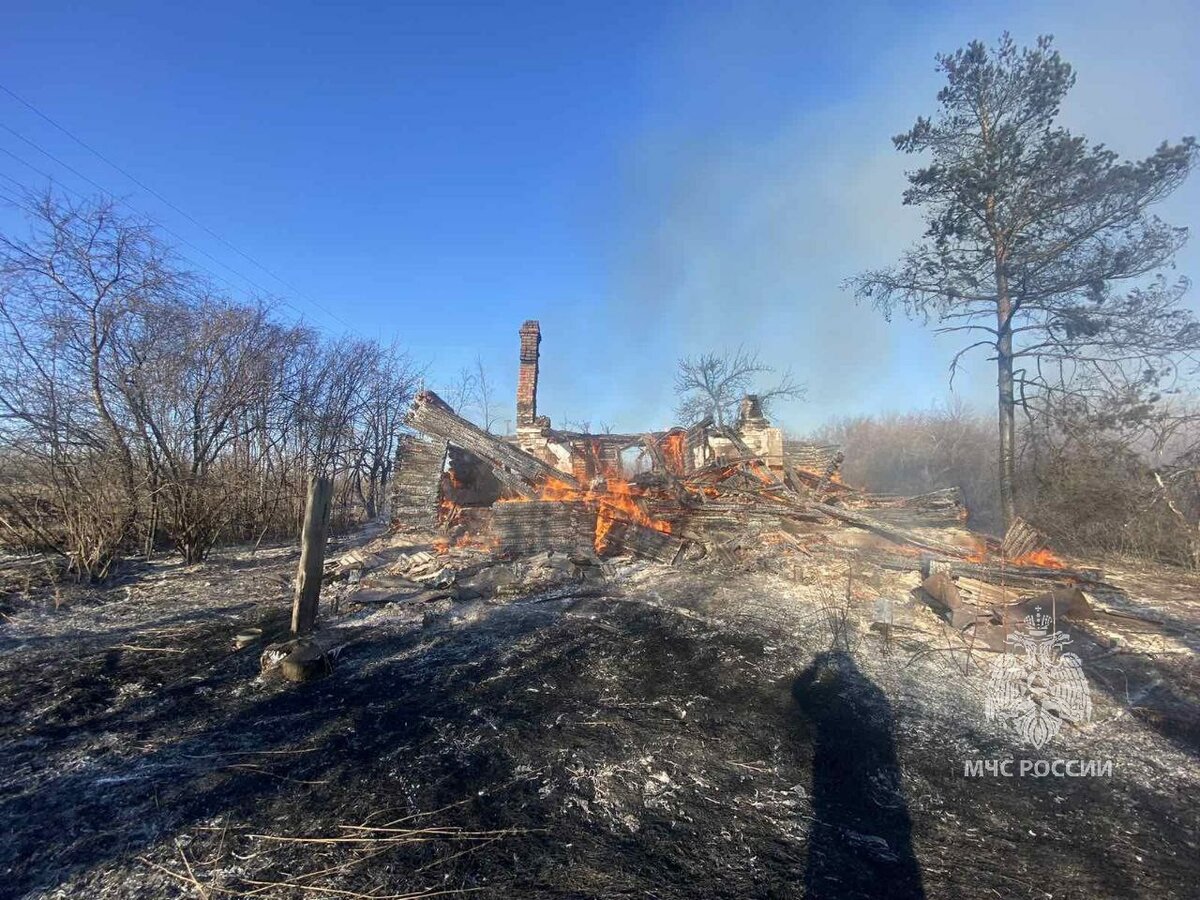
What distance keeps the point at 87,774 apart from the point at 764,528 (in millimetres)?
9565

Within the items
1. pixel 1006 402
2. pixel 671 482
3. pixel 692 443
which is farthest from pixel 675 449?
pixel 1006 402

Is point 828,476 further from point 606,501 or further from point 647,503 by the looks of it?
point 606,501

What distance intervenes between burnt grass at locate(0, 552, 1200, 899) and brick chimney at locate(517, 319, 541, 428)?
1070 cm

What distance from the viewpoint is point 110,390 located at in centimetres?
968

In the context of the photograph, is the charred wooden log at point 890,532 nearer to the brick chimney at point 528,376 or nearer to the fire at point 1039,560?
the fire at point 1039,560

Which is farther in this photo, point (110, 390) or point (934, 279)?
point (934, 279)

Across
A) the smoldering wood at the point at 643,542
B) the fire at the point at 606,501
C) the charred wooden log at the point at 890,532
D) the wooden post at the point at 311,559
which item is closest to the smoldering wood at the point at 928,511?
the charred wooden log at the point at 890,532

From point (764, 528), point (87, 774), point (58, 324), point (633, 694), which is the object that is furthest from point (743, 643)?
point (58, 324)

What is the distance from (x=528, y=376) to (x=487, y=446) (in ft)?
17.3

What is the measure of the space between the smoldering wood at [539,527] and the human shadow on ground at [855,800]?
569cm

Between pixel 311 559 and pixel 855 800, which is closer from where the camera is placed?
pixel 855 800

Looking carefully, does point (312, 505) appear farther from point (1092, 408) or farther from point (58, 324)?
point (1092, 408)

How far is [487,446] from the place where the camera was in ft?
39.6

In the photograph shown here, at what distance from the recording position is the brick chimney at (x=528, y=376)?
16359mm
